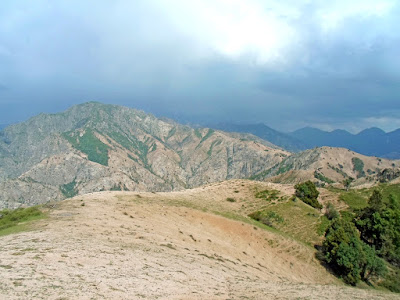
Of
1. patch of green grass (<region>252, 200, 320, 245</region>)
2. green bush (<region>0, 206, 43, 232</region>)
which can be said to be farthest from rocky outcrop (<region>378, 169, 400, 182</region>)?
green bush (<region>0, 206, 43, 232</region>)

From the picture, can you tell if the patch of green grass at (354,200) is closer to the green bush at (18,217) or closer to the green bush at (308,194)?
the green bush at (308,194)

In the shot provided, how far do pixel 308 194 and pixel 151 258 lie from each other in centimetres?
6257

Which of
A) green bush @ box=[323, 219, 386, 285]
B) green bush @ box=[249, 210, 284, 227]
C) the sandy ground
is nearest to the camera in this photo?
the sandy ground

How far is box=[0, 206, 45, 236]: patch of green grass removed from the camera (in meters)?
36.5

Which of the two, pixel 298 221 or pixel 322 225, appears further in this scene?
pixel 298 221

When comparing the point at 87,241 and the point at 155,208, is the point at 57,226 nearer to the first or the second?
the point at 87,241

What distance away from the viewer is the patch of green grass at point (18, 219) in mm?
36534

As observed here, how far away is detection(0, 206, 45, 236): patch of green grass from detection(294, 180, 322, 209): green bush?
64.9 meters

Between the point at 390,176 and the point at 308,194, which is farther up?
the point at 390,176

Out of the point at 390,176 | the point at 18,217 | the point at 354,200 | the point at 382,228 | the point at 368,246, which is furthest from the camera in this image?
the point at 390,176

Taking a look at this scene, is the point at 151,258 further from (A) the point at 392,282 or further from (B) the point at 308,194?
(B) the point at 308,194

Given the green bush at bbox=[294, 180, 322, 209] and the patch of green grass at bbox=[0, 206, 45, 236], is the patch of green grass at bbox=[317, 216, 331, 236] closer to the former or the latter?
the green bush at bbox=[294, 180, 322, 209]

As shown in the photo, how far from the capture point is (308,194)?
270 feet

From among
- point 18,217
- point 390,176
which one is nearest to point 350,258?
point 18,217
